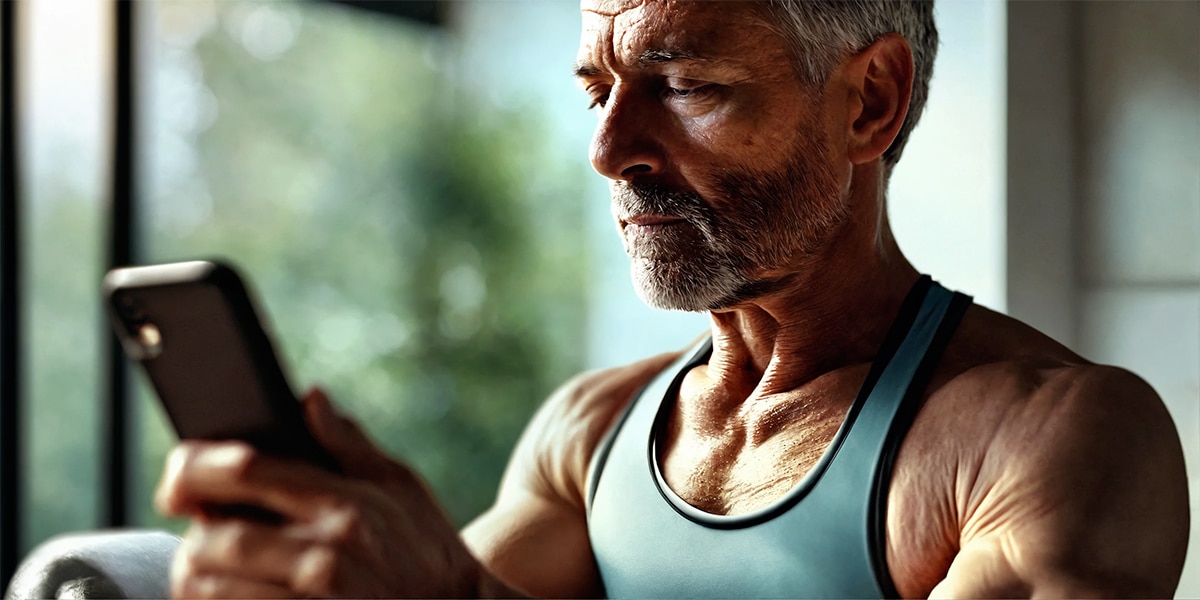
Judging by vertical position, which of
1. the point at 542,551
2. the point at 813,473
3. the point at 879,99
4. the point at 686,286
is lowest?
the point at 542,551

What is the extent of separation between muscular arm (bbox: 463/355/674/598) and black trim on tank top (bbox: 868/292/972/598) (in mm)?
267

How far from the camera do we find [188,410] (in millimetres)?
430

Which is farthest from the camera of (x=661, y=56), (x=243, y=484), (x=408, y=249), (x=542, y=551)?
(x=408, y=249)

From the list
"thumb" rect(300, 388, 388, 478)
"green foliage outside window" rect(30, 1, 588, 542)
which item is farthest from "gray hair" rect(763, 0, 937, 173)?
"green foliage outside window" rect(30, 1, 588, 542)

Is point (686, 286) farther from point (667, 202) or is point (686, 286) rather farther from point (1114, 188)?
point (1114, 188)

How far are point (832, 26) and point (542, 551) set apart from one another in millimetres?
424

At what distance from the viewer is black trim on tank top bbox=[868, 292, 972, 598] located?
0.60 metres

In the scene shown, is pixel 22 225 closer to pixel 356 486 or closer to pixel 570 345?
pixel 570 345

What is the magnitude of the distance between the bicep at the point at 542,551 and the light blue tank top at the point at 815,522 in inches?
2.2

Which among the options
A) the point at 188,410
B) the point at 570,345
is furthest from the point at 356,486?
the point at 570,345

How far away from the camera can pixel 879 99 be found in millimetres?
677

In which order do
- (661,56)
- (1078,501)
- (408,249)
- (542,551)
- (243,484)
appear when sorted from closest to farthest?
(243,484) → (1078,501) → (661,56) → (542,551) → (408,249)

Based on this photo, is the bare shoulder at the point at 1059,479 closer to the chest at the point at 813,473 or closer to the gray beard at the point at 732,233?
the chest at the point at 813,473

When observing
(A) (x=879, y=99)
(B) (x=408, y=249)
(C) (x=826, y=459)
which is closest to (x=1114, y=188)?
(A) (x=879, y=99)
